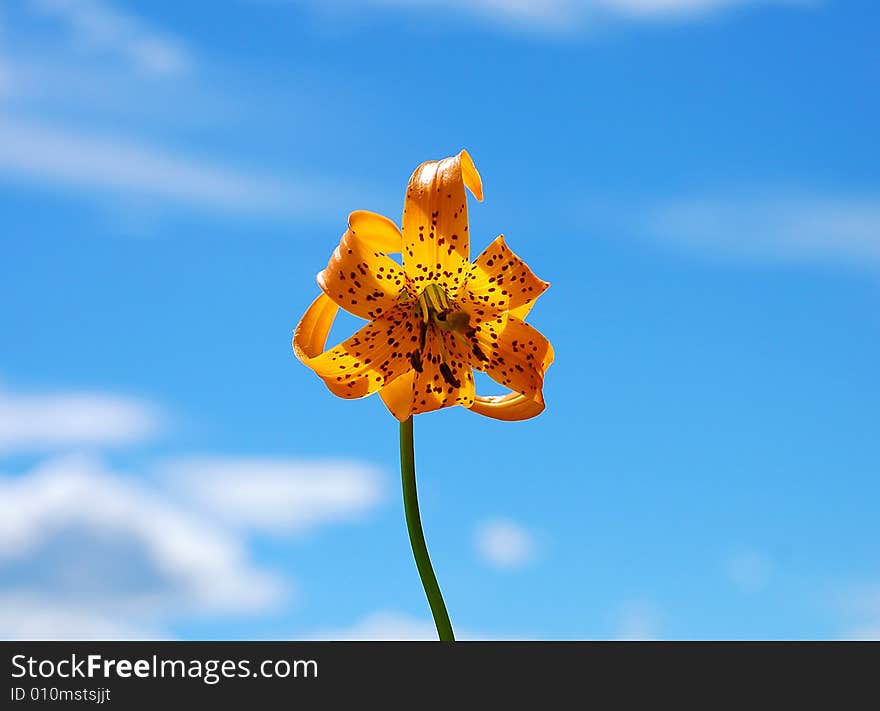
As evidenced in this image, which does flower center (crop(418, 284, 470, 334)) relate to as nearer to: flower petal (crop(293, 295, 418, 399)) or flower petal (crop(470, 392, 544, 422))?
flower petal (crop(293, 295, 418, 399))

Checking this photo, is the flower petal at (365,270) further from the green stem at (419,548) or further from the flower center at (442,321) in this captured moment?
the green stem at (419,548)

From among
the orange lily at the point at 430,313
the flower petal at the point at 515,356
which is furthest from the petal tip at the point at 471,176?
the flower petal at the point at 515,356

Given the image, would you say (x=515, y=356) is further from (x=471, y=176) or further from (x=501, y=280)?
(x=471, y=176)

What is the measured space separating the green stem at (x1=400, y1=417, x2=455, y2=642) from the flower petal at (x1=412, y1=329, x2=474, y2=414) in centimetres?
14

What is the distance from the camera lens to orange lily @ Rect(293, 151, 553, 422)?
6.26 ft

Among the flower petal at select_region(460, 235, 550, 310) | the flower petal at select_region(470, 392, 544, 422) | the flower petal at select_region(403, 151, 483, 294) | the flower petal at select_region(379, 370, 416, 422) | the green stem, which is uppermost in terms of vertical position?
the flower petal at select_region(403, 151, 483, 294)

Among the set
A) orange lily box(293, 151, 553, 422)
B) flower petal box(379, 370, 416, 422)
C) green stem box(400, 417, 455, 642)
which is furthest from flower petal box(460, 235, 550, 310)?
green stem box(400, 417, 455, 642)

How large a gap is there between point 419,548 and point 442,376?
356 mm

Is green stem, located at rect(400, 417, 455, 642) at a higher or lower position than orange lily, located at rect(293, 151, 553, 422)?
lower

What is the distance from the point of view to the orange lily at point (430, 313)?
6.26 feet

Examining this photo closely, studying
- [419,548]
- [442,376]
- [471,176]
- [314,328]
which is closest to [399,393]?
[442,376]

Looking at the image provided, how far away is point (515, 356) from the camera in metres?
1.95
